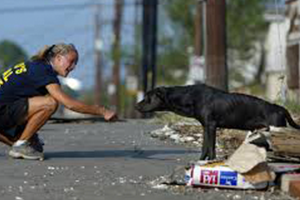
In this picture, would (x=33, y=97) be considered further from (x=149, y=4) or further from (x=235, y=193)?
(x=149, y=4)

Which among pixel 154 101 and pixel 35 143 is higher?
pixel 154 101

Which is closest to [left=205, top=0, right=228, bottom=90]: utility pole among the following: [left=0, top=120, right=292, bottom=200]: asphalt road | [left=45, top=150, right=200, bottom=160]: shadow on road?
[left=0, top=120, right=292, bottom=200]: asphalt road

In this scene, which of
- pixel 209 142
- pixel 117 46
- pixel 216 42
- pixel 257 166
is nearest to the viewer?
pixel 257 166

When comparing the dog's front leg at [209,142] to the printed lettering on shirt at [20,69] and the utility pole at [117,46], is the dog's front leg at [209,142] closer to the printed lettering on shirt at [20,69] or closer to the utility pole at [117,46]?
the printed lettering on shirt at [20,69]

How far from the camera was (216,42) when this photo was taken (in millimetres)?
19688

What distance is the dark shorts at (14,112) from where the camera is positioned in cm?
1081

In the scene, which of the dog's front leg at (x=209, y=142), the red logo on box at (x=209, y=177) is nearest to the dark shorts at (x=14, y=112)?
the dog's front leg at (x=209, y=142)

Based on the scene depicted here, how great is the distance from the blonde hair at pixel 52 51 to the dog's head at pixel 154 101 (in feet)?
3.44

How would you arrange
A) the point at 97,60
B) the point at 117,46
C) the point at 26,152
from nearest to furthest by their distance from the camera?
the point at 26,152
the point at 117,46
the point at 97,60

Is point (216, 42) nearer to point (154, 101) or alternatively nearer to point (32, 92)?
point (154, 101)

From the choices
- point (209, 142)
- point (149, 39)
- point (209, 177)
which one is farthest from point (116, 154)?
point (149, 39)

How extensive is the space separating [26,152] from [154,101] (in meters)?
1.63

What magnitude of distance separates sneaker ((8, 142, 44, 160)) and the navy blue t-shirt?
21.9 inches

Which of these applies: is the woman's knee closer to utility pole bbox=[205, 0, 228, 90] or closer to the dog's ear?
the dog's ear
